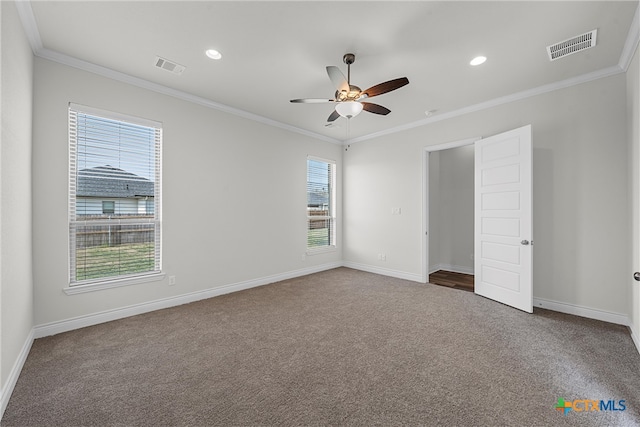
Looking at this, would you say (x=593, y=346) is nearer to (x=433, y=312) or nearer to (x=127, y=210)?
(x=433, y=312)

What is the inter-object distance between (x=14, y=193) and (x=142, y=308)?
1.83 metres

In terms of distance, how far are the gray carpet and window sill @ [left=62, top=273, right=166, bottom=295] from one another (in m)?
0.42

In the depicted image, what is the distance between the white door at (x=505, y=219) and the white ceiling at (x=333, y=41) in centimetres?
81

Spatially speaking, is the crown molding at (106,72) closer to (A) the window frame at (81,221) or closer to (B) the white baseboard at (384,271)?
(A) the window frame at (81,221)

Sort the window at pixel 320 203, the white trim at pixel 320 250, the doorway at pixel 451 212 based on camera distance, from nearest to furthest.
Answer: the white trim at pixel 320 250 → the window at pixel 320 203 → the doorway at pixel 451 212

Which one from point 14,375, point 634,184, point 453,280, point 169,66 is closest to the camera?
point 14,375

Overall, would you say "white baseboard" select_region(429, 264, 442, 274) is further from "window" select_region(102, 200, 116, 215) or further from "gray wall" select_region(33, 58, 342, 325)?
"window" select_region(102, 200, 116, 215)

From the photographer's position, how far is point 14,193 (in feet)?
6.61

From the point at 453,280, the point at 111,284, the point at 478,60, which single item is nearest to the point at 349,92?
the point at 478,60

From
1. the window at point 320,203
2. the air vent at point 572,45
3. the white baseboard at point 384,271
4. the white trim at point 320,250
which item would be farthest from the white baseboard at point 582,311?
the window at point 320,203

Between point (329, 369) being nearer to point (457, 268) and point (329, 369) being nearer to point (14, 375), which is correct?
point (14, 375)

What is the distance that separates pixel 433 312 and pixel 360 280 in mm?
1623

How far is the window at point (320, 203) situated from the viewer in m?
5.44

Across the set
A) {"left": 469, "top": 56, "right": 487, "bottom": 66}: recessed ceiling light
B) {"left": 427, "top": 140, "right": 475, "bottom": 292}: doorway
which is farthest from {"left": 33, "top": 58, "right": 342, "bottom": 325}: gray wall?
{"left": 469, "top": 56, "right": 487, "bottom": 66}: recessed ceiling light
